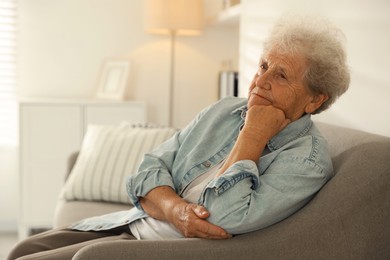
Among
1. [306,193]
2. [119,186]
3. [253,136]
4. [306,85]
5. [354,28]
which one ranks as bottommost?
[119,186]

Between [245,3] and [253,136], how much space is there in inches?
74.6

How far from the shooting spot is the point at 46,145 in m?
4.02

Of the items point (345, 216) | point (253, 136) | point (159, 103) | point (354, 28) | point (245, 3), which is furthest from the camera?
point (159, 103)

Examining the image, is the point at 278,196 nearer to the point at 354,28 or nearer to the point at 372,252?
the point at 372,252

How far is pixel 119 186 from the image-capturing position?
286cm

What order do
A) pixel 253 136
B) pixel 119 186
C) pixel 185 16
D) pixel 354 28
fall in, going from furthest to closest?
pixel 185 16 < pixel 119 186 < pixel 354 28 < pixel 253 136

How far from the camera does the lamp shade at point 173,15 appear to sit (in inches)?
164

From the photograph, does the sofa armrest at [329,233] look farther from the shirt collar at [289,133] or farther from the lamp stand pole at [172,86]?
the lamp stand pole at [172,86]

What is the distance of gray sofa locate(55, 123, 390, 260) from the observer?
4.97 ft

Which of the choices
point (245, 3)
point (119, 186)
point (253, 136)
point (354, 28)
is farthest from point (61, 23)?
point (253, 136)

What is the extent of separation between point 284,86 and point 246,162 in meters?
0.27

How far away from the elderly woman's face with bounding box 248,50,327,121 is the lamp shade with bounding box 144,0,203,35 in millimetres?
2408

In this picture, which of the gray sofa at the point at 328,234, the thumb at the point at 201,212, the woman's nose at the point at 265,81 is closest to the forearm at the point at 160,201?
the thumb at the point at 201,212

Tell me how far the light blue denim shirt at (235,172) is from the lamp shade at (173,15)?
220 cm
